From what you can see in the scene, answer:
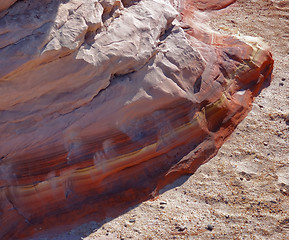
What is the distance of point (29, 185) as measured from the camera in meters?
3.42

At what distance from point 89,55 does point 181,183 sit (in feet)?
4.21

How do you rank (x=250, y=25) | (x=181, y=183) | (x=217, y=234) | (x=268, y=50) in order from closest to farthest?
(x=217, y=234), (x=181, y=183), (x=268, y=50), (x=250, y=25)

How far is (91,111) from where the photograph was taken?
3562 millimetres

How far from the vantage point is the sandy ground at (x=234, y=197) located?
134 inches

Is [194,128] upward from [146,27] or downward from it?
downward

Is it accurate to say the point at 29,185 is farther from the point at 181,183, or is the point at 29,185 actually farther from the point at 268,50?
the point at 268,50

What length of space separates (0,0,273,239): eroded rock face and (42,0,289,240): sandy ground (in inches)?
4.9

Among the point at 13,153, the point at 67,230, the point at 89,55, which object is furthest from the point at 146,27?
the point at 67,230

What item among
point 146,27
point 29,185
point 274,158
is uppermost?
point 146,27

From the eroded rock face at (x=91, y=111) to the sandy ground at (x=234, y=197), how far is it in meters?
0.12

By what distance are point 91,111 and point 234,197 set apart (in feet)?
4.28

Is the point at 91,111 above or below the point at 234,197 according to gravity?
above

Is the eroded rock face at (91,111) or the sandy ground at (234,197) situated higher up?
the eroded rock face at (91,111)

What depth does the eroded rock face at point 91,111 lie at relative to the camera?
336cm
